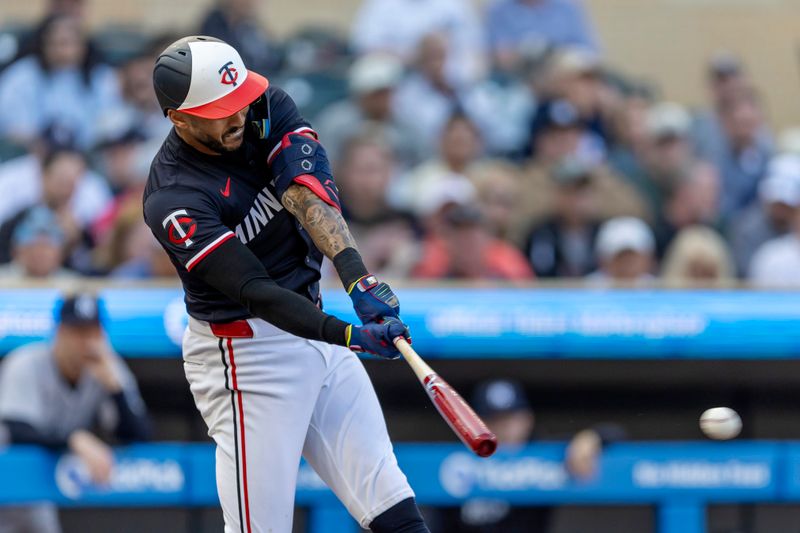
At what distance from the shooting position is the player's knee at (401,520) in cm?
326

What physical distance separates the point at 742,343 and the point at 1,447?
3.34m

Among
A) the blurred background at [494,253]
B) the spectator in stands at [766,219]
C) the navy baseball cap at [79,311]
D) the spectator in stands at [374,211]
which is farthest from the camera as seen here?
the spectator in stands at [766,219]

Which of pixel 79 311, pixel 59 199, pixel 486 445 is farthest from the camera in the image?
pixel 59 199

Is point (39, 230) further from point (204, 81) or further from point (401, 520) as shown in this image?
point (401, 520)

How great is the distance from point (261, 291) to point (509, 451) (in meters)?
2.65

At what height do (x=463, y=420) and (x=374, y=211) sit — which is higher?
(x=374, y=211)

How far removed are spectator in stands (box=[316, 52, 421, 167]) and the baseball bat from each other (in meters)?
3.72

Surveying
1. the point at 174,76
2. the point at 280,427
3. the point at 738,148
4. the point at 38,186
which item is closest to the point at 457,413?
the point at 280,427

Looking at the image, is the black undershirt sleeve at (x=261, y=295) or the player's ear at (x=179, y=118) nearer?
the black undershirt sleeve at (x=261, y=295)

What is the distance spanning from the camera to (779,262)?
623cm

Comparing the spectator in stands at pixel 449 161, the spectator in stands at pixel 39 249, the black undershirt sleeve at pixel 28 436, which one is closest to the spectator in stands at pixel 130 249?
the spectator in stands at pixel 39 249

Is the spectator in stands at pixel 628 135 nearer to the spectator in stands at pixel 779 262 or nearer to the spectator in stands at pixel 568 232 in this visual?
the spectator in stands at pixel 568 232

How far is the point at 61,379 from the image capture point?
17.5ft

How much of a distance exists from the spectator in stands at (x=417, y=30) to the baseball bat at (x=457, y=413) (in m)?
4.75
